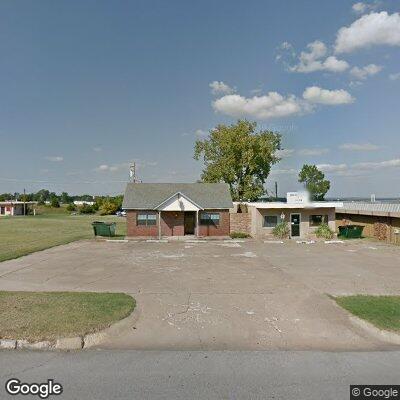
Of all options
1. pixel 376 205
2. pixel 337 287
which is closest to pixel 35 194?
pixel 376 205

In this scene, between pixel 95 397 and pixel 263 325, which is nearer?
pixel 95 397

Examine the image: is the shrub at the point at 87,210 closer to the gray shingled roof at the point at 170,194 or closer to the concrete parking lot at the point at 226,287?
A: the gray shingled roof at the point at 170,194

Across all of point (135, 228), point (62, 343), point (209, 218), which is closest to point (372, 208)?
point (209, 218)

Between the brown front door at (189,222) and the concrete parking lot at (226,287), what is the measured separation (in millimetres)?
8738

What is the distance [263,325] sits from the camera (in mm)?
6852

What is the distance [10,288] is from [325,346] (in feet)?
28.9

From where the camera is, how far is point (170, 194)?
28.7 meters

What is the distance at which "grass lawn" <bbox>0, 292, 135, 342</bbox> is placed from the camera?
595cm

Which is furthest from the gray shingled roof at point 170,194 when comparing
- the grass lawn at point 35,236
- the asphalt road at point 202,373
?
the asphalt road at point 202,373

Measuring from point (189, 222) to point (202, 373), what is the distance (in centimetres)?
2365

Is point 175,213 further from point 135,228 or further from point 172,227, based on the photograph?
point 135,228

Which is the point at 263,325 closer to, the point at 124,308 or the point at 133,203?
the point at 124,308

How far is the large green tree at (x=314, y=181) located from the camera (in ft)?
222

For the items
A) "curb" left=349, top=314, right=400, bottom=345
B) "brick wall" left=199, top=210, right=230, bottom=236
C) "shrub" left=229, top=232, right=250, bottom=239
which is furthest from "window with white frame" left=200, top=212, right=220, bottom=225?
"curb" left=349, top=314, right=400, bottom=345
